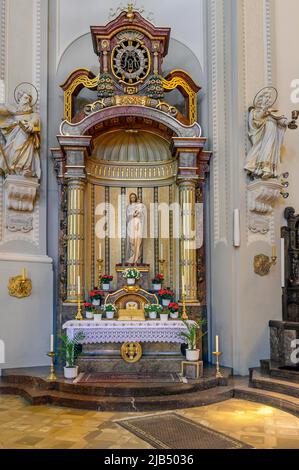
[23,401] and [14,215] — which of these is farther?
[14,215]

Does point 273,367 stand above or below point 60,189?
below

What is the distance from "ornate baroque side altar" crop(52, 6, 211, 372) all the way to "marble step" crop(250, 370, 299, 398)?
5.46 feet

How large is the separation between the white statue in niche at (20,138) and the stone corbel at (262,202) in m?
3.85

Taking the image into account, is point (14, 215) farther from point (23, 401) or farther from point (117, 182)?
point (23, 401)

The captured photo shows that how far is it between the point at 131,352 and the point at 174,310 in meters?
1.05

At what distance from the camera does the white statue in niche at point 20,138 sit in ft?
27.1

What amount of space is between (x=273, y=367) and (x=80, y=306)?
3.33 m

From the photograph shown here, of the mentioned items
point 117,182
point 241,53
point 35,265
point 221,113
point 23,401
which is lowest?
point 23,401

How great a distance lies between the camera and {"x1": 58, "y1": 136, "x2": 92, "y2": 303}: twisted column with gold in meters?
8.47

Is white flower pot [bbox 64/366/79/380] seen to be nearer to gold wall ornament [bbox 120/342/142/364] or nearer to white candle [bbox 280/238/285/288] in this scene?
gold wall ornament [bbox 120/342/142/364]

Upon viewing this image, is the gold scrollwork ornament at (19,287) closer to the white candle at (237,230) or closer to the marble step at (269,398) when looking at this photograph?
the white candle at (237,230)

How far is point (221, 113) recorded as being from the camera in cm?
900

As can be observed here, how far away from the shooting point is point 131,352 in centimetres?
762

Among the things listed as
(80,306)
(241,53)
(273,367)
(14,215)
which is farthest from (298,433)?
(241,53)
